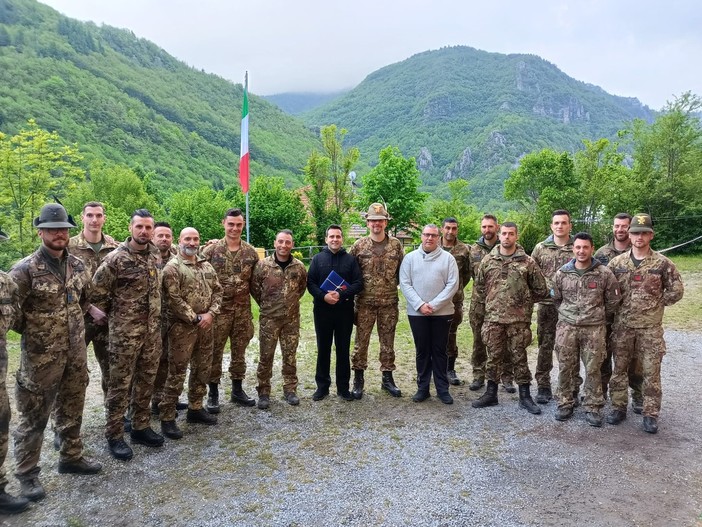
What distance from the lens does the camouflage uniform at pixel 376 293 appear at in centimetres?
554

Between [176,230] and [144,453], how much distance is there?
26174 mm

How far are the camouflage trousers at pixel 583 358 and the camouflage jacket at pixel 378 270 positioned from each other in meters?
1.88

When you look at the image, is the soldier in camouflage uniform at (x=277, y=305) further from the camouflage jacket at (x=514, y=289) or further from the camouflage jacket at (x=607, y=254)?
the camouflage jacket at (x=607, y=254)

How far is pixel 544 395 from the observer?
17.8 ft

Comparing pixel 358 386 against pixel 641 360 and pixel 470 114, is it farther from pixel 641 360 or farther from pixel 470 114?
pixel 470 114

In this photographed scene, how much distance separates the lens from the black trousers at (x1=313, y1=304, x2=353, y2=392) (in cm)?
539

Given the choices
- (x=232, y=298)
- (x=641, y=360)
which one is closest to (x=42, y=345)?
(x=232, y=298)

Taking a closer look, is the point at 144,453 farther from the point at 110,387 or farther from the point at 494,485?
the point at 494,485

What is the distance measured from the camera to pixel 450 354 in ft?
20.9

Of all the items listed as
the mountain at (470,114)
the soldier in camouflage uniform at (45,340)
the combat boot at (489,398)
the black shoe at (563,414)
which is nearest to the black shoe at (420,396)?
the combat boot at (489,398)

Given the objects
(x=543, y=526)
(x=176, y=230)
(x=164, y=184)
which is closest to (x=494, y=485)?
(x=543, y=526)

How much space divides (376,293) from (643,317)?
273 centimetres

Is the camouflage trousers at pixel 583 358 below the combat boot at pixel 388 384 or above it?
above

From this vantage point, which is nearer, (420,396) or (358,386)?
(420,396)
